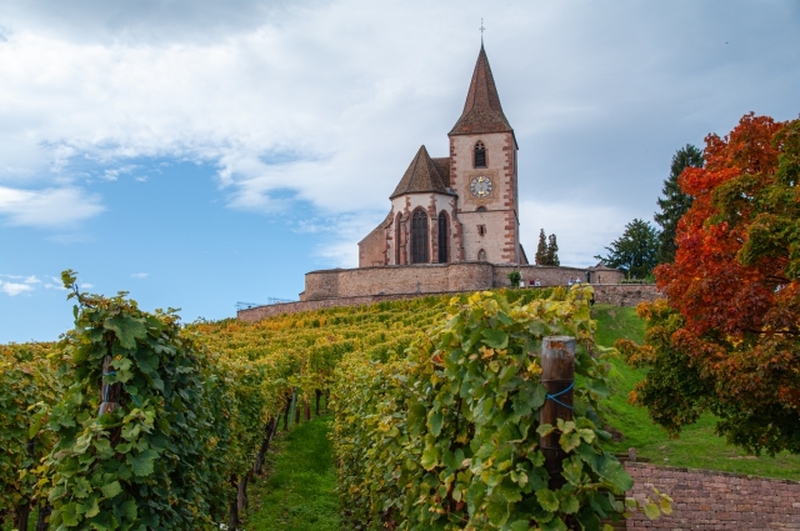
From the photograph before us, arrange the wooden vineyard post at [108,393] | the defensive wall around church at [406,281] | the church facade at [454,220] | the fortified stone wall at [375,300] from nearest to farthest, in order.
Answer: the wooden vineyard post at [108,393] < the fortified stone wall at [375,300] < the defensive wall around church at [406,281] < the church facade at [454,220]

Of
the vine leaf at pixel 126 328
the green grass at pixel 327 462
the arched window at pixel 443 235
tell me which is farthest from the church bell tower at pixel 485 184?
the vine leaf at pixel 126 328

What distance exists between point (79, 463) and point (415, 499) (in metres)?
2.62

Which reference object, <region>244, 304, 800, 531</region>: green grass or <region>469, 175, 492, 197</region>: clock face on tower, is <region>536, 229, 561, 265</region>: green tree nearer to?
<region>469, 175, 492, 197</region>: clock face on tower

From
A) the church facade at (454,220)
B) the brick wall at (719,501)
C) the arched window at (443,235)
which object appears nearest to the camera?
the brick wall at (719,501)

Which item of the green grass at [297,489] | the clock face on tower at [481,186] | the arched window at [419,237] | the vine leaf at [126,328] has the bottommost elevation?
the green grass at [297,489]

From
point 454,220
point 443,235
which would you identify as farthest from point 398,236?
point 454,220

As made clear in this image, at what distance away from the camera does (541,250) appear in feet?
200

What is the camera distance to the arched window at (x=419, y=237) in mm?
53312

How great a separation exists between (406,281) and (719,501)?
36488 millimetres

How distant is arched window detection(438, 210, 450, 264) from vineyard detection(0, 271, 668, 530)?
142 feet

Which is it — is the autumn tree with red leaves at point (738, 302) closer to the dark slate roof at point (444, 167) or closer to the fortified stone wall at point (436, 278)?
the fortified stone wall at point (436, 278)

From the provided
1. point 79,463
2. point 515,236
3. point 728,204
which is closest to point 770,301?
point 728,204

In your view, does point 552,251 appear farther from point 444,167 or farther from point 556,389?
point 556,389

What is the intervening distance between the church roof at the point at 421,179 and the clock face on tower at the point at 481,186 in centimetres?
162
